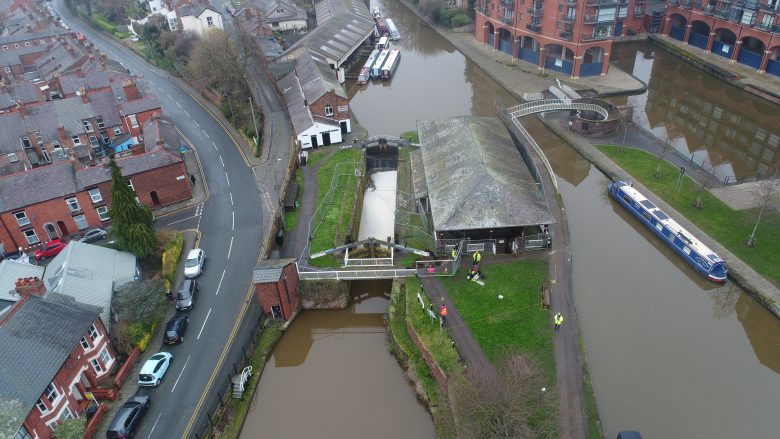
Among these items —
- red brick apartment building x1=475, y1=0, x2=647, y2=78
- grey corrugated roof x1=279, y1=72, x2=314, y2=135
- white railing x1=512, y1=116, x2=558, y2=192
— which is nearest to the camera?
white railing x1=512, y1=116, x2=558, y2=192

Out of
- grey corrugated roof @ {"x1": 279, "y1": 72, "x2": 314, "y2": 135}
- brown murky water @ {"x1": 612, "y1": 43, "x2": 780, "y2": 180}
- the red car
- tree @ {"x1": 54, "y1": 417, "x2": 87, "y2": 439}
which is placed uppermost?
grey corrugated roof @ {"x1": 279, "y1": 72, "x2": 314, "y2": 135}

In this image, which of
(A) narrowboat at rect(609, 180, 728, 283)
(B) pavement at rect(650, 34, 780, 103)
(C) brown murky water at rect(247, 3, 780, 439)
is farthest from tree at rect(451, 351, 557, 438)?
(B) pavement at rect(650, 34, 780, 103)

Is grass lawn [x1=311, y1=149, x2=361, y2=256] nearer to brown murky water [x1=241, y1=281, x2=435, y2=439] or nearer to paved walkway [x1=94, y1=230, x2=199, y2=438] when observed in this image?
brown murky water [x1=241, y1=281, x2=435, y2=439]

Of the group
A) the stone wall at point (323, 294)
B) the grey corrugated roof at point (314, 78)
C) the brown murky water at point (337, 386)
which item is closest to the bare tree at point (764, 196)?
the brown murky water at point (337, 386)

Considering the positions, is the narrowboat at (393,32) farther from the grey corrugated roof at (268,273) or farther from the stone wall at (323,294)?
the grey corrugated roof at (268,273)

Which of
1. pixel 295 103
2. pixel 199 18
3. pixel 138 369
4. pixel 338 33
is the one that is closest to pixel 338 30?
pixel 338 33

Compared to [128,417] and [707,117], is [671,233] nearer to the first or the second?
[707,117]
